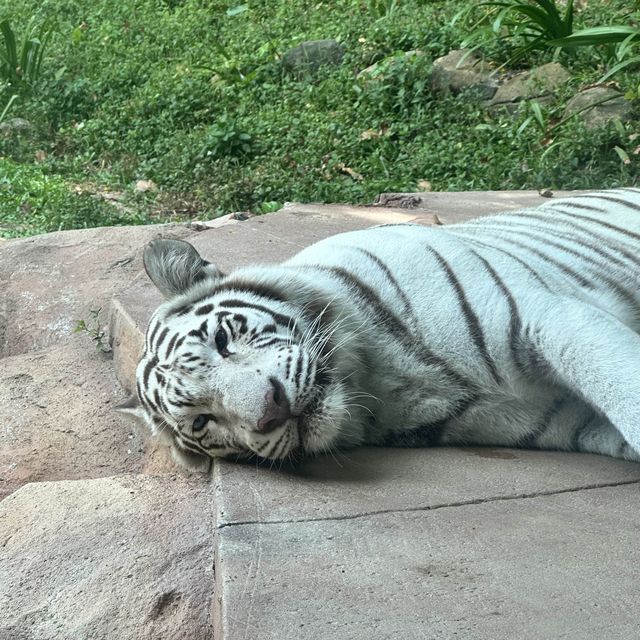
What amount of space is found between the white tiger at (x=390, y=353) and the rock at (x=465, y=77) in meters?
4.43

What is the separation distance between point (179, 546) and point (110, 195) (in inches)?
190

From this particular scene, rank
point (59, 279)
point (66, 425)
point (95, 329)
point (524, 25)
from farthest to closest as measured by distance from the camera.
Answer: point (524, 25) → point (59, 279) → point (95, 329) → point (66, 425)

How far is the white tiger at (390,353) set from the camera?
7.72 ft

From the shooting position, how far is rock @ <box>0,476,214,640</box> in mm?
2154

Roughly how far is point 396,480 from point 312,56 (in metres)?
6.36

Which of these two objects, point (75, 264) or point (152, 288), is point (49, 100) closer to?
point (75, 264)

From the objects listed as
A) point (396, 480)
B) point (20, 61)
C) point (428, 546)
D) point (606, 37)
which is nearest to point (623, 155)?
point (606, 37)

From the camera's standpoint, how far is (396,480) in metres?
2.38

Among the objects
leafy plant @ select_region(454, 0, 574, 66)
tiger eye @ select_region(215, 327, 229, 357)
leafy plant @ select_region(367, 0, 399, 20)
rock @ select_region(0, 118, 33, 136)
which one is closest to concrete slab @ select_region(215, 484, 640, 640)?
tiger eye @ select_region(215, 327, 229, 357)

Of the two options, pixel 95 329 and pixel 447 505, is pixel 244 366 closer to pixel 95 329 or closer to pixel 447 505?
A: pixel 447 505

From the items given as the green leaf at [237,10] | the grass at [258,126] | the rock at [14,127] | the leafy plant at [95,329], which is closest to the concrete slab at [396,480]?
the leafy plant at [95,329]

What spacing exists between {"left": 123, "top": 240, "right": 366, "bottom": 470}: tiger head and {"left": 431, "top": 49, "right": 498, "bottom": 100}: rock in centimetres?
474

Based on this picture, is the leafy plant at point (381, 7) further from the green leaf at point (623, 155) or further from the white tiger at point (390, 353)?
the white tiger at point (390, 353)

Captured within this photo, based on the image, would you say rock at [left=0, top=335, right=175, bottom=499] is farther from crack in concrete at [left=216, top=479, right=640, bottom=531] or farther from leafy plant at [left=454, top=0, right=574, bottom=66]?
leafy plant at [left=454, top=0, right=574, bottom=66]
